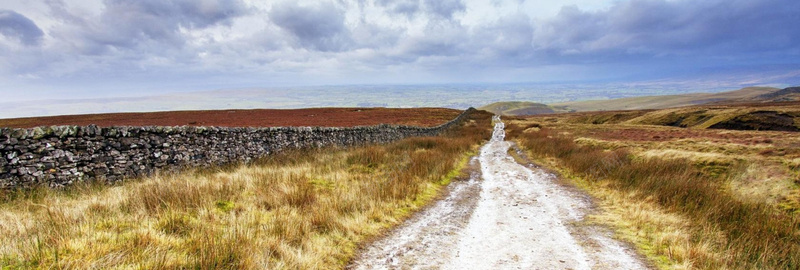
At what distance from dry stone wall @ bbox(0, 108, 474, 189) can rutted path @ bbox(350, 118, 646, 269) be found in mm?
7651

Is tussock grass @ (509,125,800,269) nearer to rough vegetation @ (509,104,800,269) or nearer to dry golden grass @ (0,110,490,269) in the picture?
rough vegetation @ (509,104,800,269)

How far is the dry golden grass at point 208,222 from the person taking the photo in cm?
382

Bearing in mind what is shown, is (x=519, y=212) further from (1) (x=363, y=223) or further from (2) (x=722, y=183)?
(2) (x=722, y=183)

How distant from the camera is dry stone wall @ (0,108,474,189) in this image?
23.2 ft

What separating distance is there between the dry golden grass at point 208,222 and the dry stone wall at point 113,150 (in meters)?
0.50

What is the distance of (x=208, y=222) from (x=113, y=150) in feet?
17.7

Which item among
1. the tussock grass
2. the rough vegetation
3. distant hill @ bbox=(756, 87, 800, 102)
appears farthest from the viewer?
distant hill @ bbox=(756, 87, 800, 102)

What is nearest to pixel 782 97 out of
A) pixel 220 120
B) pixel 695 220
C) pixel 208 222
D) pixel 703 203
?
pixel 703 203

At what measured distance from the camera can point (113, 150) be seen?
8609 mm

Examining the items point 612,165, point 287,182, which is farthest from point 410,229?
point 612,165

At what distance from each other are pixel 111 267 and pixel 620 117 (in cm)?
7665

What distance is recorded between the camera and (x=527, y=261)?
15.5 ft

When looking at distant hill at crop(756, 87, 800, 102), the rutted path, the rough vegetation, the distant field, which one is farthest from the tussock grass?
distant hill at crop(756, 87, 800, 102)

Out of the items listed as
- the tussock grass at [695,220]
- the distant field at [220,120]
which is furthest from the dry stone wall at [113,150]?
the distant field at [220,120]
